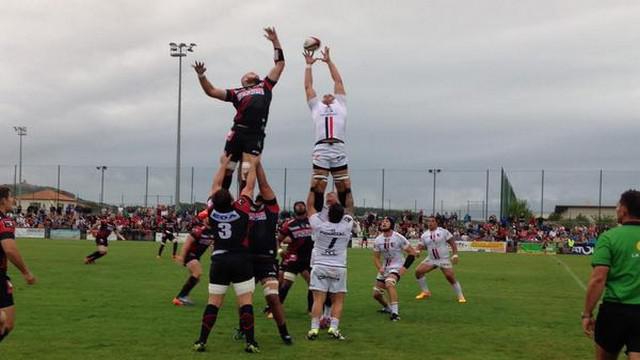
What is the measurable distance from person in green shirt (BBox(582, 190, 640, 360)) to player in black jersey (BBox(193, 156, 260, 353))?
4667mm

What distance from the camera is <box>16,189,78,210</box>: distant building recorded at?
236 feet

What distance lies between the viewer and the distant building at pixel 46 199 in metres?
72.1

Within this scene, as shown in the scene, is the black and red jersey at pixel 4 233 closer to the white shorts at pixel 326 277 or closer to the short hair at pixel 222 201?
the short hair at pixel 222 201

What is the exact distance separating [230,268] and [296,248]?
174 inches

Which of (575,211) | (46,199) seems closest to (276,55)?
(46,199)

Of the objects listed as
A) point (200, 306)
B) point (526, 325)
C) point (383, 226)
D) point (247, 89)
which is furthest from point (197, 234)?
point (526, 325)

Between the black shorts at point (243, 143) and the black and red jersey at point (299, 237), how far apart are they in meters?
3.29

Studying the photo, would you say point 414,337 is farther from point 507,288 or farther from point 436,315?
point 507,288

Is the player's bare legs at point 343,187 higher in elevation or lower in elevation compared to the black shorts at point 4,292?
higher

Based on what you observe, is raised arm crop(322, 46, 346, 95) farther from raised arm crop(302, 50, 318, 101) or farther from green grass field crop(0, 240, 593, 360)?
green grass field crop(0, 240, 593, 360)

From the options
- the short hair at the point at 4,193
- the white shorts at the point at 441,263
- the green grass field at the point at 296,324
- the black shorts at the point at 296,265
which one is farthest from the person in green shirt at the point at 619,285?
the white shorts at the point at 441,263

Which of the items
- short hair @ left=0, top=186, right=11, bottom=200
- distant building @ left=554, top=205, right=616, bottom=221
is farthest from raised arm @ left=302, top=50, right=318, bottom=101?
distant building @ left=554, top=205, right=616, bottom=221

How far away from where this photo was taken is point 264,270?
11242 millimetres

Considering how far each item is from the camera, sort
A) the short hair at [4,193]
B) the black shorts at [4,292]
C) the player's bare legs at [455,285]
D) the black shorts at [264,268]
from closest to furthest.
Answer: the black shorts at [4,292]
the short hair at [4,193]
the black shorts at [264,268]
the player's bare legs at [455,285]
